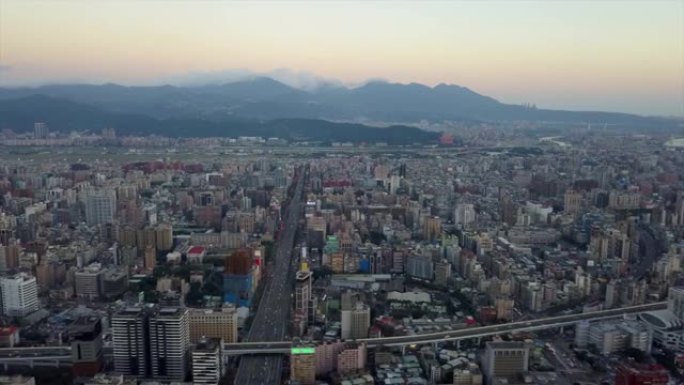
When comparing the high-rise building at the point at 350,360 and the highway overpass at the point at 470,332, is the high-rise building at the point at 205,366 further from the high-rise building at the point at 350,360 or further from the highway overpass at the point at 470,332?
the high-rise building at the point at 350,360

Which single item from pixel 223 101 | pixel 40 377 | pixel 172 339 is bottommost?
pixel 40 377

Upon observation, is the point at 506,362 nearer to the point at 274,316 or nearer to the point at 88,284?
the point at 274,316

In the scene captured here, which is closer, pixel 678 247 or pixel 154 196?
pixel 678 247

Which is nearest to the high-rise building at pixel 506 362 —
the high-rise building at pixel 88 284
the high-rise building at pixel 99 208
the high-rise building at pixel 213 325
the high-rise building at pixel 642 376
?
the high-rise building at pixel 642 376

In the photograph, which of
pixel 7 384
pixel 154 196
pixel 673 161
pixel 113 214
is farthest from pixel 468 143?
pixel 7 384

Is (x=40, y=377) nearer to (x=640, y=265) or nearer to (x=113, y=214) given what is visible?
(x=113, y=214)

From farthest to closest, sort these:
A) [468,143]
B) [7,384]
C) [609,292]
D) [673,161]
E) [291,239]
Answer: [468,143] < [673,161] < [291,239] < [609,292] < [7,384]

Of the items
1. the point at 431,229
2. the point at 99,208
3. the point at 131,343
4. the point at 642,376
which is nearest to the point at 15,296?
the point at 131,343
